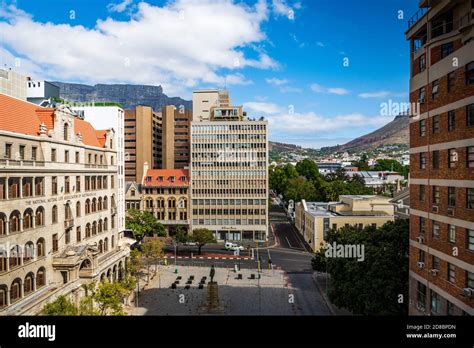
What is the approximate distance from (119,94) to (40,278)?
196ft

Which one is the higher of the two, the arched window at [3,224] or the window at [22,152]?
the window at [22,152]

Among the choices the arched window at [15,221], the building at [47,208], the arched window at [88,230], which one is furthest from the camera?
the arched window at [88,230]

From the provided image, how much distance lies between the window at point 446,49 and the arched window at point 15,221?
79.3ft

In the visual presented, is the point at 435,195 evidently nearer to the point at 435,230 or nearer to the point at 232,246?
the point at 435,230

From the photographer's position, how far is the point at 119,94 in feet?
251

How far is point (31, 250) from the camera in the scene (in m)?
22.4

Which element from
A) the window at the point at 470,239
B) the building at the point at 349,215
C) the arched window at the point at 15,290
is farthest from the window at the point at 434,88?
the building at the point at 349,215

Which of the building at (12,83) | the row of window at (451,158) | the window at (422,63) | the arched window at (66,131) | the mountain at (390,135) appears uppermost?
the mountain at (390,135)

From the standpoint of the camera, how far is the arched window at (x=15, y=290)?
66.3ft

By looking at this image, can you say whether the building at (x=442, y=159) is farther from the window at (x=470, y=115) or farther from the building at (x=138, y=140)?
the building at (x=138, y=140)

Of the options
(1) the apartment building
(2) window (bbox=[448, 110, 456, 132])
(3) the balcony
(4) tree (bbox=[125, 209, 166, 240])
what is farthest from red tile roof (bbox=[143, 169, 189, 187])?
(2) window (bbox=[448, 110, 456, 132])

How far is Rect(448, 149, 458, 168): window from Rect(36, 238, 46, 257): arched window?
24.3 meters
